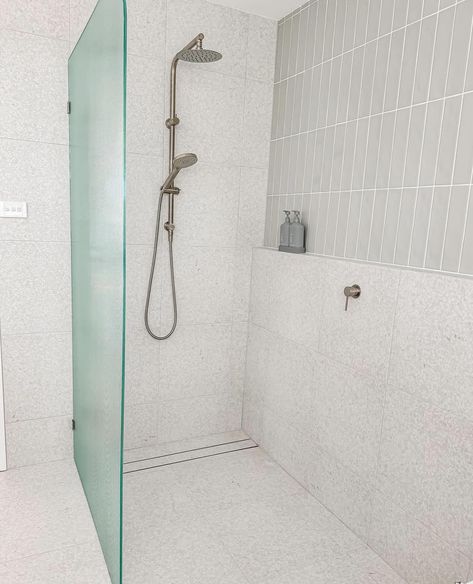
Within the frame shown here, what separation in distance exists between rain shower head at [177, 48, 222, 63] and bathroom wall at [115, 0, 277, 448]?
0.18 meters

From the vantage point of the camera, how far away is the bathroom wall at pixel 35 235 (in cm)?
194

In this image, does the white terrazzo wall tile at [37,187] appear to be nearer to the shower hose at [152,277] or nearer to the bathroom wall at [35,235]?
the bathroom wall at [35,235]

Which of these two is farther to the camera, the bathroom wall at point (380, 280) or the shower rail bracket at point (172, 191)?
the shower rail bracket at point (172, 191)

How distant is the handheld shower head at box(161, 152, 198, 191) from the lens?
6.45 ft

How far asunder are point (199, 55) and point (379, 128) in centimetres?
84

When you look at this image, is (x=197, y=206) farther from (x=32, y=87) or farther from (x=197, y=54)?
(x=32, y=87)

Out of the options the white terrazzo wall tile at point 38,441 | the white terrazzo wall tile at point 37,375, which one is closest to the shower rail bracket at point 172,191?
the white terrazzo wall tile at point 37,375

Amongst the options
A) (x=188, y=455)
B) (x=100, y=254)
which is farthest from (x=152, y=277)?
(x=188, y=455)

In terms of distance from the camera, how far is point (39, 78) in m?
1.97

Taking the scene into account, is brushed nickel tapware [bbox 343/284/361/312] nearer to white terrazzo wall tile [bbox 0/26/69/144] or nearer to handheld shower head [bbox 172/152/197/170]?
handheld shower head [bbox 172/152/197/170]

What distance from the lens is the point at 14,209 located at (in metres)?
2.00

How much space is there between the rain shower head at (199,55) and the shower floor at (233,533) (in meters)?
1.91

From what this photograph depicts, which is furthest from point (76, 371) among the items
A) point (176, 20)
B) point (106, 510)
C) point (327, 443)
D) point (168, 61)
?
point (176, 20)

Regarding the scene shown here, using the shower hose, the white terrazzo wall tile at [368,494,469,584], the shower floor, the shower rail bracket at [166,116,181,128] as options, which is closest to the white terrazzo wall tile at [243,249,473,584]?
the white terrazzo wall tile at [368,494,469,584]
